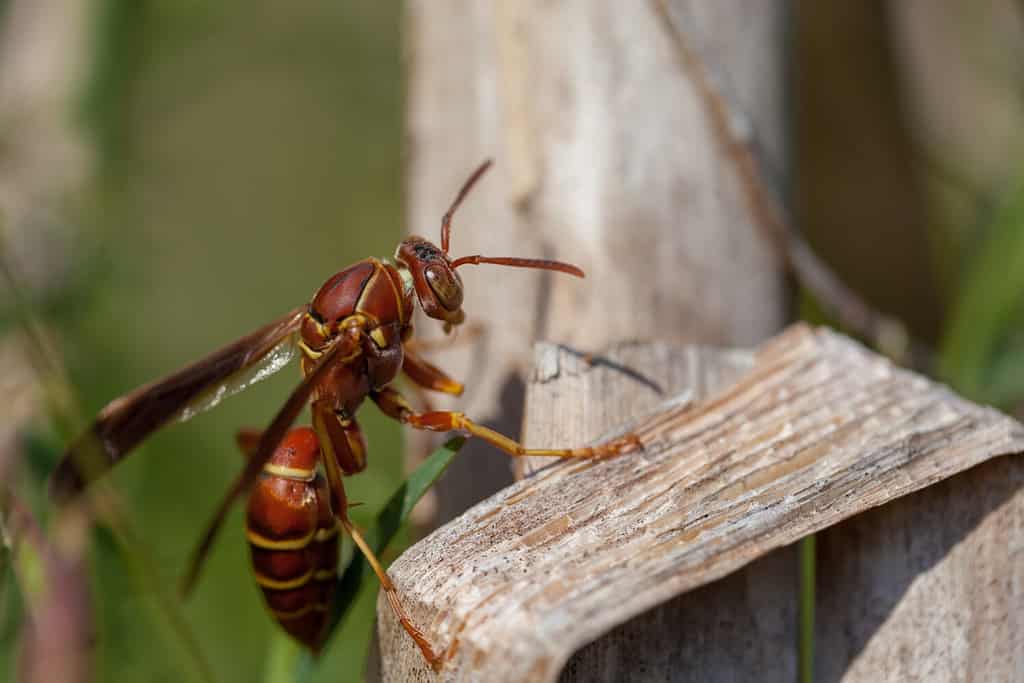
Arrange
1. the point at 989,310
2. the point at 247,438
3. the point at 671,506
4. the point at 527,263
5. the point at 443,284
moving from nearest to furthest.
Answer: the point at 671,506, the point at 527,263, the point at 443,284, the point at 247,438, the point at 989,310

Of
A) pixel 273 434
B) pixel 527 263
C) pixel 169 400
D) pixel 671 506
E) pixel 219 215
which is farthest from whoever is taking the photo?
pixel 219 215

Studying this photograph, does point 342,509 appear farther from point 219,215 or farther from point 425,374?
point 219,215

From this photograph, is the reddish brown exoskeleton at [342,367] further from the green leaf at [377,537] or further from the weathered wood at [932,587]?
the weathered wood at [932,587]

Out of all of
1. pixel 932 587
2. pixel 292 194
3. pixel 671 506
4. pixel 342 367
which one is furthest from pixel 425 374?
pixel 292 194

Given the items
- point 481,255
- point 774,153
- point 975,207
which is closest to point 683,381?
point 481,255

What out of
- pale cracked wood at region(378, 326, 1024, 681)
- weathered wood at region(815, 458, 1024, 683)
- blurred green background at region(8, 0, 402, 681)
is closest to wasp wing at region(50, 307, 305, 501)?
blurred green background at region(8, 0, 402, 681)
